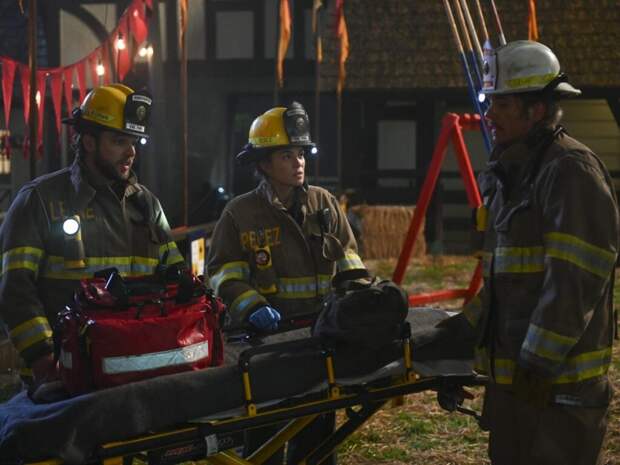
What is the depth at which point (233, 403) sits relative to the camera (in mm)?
3258

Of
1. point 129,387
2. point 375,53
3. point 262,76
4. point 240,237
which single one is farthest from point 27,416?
point 262,76

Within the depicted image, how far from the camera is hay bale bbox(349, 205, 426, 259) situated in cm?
1389

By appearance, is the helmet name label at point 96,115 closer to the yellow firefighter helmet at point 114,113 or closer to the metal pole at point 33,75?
the yellow firefighter helmet at point 114,113

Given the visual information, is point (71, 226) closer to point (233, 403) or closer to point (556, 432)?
point (233, 403)

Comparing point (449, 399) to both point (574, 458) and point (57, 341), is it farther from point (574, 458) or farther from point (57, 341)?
point (57, 341)

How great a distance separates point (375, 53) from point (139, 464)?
10532 mm

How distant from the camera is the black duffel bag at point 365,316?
Answer: 3525mm

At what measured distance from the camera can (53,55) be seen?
15883 mm

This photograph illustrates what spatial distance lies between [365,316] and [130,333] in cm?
91

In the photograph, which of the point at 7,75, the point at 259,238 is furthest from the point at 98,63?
the point at 259,238

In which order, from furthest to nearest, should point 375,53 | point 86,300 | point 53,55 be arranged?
point 53,55, point 375,53, point 86,300

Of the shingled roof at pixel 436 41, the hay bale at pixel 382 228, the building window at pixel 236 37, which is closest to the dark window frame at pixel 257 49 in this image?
the building window at pixel 236 37

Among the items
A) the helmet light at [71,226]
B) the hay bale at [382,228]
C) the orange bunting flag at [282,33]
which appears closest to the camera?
the helmet light at [71,226]

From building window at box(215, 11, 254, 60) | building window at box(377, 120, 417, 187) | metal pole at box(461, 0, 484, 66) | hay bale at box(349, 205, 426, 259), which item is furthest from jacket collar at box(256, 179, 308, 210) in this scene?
building window at box(215, 11, 254, 60)
